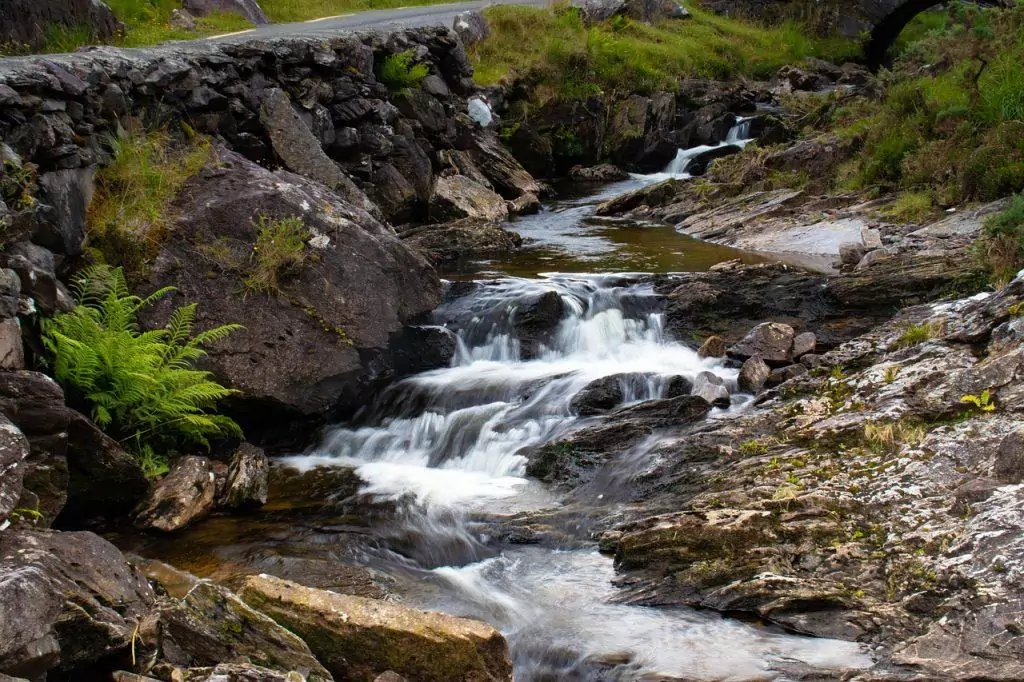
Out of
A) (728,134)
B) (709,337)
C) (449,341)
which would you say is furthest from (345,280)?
A: (728,134)

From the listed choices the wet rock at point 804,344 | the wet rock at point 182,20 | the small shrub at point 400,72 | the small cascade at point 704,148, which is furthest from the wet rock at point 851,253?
the wet rock at point 182,20

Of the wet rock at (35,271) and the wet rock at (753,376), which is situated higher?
the wet rock at (35,271)

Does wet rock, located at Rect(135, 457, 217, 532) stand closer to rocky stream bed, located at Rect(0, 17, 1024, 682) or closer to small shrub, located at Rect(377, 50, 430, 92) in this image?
rocky stream bed, located at Rect(0, 17, 1024, 682)

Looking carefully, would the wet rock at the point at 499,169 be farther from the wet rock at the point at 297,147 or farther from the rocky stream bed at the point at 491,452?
the wet rock at the point at 297,147

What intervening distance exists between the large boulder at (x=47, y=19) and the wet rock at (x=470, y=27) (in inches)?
440

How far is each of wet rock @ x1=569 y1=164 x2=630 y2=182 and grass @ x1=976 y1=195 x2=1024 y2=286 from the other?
15.1m

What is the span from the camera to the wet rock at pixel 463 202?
18.2 m

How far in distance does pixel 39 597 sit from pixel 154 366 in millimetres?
3910

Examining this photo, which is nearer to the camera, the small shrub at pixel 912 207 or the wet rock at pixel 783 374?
the wet rock at pixel 783 374

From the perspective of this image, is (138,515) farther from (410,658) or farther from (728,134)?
(728,134)

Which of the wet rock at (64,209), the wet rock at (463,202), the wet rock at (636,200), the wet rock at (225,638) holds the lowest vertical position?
the wet rock at (636,200)

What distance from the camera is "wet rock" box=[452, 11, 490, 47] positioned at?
24719 mm

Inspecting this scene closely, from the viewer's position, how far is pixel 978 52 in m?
15.1

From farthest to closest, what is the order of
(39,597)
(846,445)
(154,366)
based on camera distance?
(154,366) → (846,445) → (39,597)
